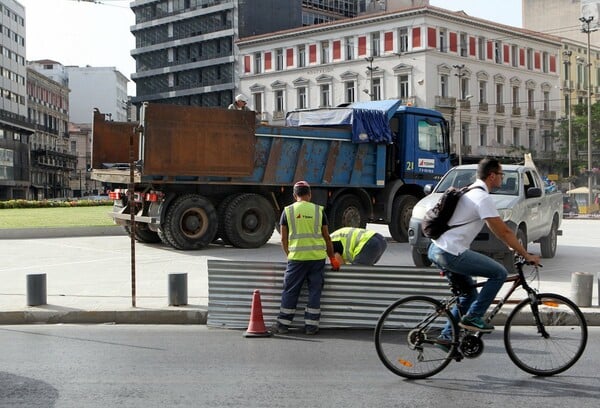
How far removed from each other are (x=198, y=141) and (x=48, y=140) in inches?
3778

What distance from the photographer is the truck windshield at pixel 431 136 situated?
75.3 feet

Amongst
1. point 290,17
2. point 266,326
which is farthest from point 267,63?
point 266,326

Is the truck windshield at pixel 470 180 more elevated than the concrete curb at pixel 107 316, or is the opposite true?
the truck windshield at pixel 470 180

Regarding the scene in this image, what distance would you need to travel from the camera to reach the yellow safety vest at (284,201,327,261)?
30.8 feet

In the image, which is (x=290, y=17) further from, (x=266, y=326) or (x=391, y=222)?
(x=266, y=326)

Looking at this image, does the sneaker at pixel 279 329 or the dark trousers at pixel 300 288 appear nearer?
the dark trousers at pixel 300 288

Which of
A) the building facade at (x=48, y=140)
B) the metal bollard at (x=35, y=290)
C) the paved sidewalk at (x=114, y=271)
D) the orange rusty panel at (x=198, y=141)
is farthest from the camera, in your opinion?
the building facade at (x=48, y=140)

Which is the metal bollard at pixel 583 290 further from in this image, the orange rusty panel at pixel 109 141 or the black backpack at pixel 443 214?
the orange rusty panel at pixel 109 141

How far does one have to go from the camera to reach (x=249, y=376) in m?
7.46


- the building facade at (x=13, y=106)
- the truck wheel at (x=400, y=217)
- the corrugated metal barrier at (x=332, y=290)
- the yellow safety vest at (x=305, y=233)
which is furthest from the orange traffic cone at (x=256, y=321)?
the building facade at (x=13, y=106)

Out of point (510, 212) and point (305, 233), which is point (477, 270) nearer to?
point (305, 233)

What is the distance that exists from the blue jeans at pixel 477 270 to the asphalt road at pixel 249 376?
61cm

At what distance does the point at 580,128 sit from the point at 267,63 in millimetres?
29288

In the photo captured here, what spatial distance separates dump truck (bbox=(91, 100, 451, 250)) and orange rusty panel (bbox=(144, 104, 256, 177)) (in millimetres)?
22
